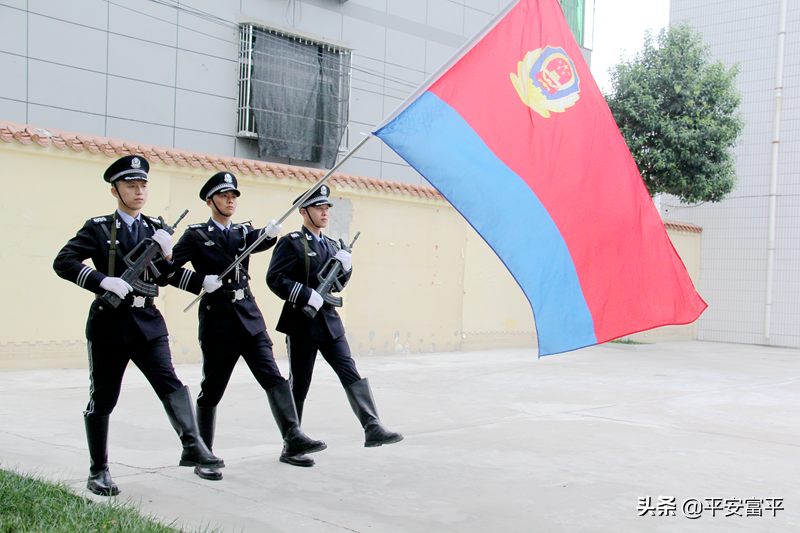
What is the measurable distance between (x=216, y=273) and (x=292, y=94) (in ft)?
34.6

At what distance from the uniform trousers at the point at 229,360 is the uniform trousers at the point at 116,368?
393mm

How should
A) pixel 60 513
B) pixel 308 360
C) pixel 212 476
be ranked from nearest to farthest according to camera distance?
pixel 60 513
pixel 212 476
pixel 308 360

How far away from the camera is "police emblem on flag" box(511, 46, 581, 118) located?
4438 mm

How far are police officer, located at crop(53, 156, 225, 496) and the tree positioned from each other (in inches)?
490

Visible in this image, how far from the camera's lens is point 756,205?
695 inches

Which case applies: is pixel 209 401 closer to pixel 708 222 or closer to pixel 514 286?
pixel 514 286

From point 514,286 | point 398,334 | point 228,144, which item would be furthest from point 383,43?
point 398,334

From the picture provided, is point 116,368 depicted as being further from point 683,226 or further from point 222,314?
point 683,226

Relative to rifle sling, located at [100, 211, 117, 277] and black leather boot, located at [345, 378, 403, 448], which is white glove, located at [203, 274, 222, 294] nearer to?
rifle sling, located at [100, 211, 117, 277]

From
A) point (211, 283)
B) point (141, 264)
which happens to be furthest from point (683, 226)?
point (141, 264)

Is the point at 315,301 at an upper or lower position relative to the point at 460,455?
upper

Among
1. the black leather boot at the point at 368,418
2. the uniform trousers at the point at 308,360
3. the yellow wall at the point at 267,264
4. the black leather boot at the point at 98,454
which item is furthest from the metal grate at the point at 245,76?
the black leather boot at the point at 98,454

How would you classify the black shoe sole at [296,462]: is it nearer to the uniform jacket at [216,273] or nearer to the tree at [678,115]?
the uniform jacket at [216,273]

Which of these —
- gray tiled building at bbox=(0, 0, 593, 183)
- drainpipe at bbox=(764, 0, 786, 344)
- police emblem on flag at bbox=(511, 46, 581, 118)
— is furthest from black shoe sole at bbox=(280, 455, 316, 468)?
drainpipe at bbox=(764, 0, 786, 344)
